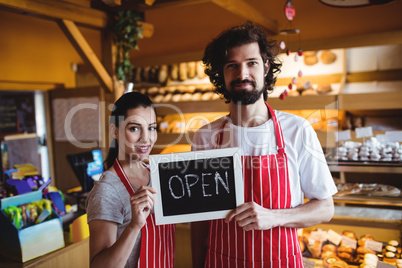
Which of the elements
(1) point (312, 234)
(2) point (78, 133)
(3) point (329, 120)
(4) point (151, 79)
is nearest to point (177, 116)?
(4) point (151, 79)

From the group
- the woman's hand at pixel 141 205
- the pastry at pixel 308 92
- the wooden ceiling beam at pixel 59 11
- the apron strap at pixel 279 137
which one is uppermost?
the wooden ceiling beam at pixel 59 11

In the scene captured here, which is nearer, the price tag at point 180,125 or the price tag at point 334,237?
the price tag at point 334,237

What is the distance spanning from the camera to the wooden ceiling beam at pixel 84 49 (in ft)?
11.2

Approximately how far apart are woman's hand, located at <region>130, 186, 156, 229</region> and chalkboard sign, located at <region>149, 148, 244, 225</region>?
0.26ft

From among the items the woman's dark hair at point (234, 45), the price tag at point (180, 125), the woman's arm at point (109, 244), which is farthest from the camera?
the price tag at point (180, 125)

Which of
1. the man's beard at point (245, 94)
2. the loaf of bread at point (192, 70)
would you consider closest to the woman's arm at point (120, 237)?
the man's beard at point (245, 94)

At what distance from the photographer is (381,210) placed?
310 cm

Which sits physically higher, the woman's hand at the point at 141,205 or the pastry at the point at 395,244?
the woman's hand at the point at 141,205

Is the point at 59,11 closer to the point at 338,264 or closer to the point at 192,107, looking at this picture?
the point at 192,107

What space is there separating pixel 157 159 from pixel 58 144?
4730mm

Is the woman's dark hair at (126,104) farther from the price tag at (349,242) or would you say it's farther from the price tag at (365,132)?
the price tag at (349,242)

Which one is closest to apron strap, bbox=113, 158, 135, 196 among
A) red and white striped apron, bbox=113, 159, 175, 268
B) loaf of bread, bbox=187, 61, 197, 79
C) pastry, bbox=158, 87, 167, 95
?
red and white striped apron, bbox=113, 159, 175, 268

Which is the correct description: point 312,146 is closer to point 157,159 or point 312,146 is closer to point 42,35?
point 157,159

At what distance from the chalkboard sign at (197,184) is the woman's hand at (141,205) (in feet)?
0.26
